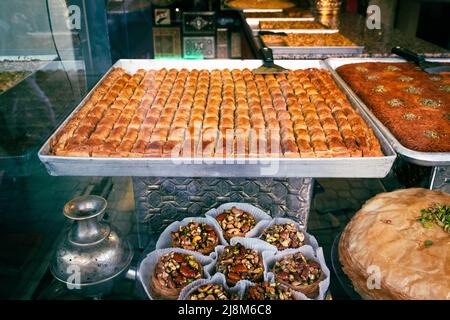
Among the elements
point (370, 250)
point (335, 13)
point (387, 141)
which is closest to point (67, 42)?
point (387, 141)

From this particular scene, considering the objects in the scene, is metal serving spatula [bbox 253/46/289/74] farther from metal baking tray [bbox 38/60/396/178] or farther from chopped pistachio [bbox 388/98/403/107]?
metal baking tray [bbox 38/60/396/178]

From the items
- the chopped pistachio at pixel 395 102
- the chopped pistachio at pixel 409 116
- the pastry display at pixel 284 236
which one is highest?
the chopped pistachio at pixel 395 102

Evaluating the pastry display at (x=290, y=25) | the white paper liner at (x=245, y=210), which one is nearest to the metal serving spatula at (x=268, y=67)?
the white paper liner at (x=245, y=210)

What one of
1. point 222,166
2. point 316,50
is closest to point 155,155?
point 222,166

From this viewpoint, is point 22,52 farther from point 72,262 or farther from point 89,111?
point 72,262

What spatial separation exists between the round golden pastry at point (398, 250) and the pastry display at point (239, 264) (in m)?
0.37

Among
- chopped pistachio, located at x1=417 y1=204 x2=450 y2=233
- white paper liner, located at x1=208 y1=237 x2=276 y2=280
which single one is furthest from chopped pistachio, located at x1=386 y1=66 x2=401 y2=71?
white paper liner, located at x1=208 y1=237 x2=276 y2=280

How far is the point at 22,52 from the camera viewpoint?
3256 mm

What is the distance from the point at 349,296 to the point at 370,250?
20cm

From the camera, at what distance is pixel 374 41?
4312 mm

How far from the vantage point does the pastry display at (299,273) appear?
1714 mm

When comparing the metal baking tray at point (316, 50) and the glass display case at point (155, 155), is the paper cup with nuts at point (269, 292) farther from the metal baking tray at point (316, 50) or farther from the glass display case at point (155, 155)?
the metal baking tray at point (316, 50)

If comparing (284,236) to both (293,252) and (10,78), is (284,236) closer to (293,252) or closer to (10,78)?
(293,252)

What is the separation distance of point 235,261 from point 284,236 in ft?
0.88
